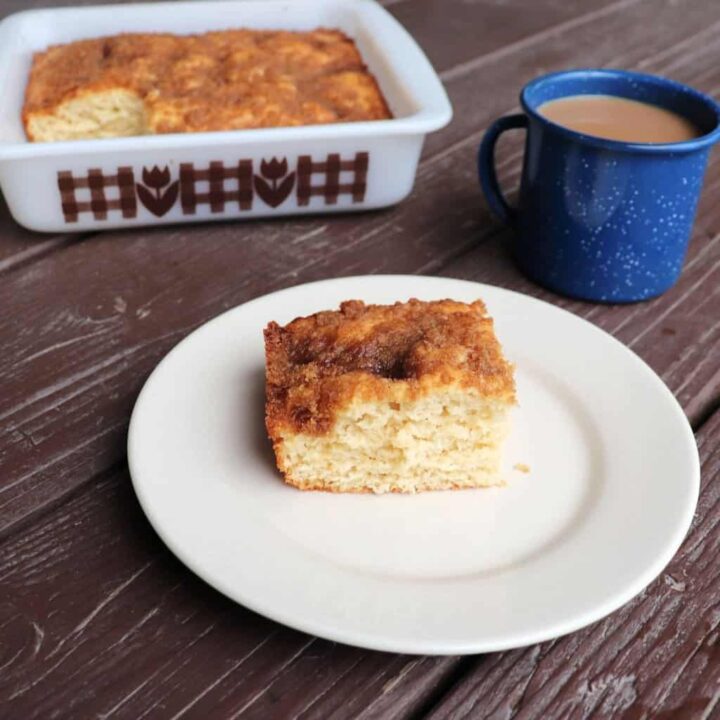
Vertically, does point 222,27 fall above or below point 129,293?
above

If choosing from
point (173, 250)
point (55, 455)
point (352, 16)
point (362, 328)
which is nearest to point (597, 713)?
point (362, 328)

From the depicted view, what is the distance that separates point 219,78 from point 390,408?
80 centimetres

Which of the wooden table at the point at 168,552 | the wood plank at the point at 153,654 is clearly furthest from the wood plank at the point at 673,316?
the wood plank at the point at 153,654

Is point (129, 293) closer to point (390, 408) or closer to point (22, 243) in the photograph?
point (22, 243)

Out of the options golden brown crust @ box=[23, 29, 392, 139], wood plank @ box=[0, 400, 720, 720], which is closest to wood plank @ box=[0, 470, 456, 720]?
wood plank @ box=[0, 400, 720, 720]

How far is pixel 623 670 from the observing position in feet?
2.55

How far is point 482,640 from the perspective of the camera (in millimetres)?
714

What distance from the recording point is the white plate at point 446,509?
749 millimetres

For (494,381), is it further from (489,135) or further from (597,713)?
(489,135)

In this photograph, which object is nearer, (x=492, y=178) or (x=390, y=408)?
(x=390, y=408)

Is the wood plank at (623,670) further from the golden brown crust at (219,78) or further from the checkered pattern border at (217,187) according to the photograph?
the golden brown crust at (219,78)

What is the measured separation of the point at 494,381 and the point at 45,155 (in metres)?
0.69

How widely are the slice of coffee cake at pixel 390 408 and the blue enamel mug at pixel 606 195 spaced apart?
0.33 meters

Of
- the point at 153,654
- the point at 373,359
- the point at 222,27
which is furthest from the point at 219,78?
the point at 153,654
